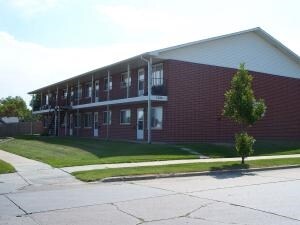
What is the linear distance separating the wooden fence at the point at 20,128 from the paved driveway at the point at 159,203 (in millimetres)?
41218

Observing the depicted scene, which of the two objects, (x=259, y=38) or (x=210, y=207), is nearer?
(x=210, y=207)

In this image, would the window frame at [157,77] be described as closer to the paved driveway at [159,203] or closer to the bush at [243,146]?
the bush at [243,146]

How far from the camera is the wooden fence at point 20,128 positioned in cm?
5269

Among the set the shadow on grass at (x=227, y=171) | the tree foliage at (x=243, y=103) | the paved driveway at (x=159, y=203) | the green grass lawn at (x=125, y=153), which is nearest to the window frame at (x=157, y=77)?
the green grass lawn at (x=125, y=153)

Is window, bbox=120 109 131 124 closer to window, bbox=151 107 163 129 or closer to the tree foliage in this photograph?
window, bbox=151 107 163 129

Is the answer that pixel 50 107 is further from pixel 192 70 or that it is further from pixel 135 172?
pixel 135 172

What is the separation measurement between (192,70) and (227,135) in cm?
502

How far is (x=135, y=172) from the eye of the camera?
1534cm

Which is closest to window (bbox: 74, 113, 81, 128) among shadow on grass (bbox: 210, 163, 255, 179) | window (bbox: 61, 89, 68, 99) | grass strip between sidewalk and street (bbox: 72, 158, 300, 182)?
window (bbox: 61, 89, 68, 99)

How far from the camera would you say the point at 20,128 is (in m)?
55.1

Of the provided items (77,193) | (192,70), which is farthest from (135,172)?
(192,70)

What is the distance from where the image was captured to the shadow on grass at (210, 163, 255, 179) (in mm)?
15797

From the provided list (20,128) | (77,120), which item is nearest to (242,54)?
(77,120)

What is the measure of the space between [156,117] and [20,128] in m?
29.8
